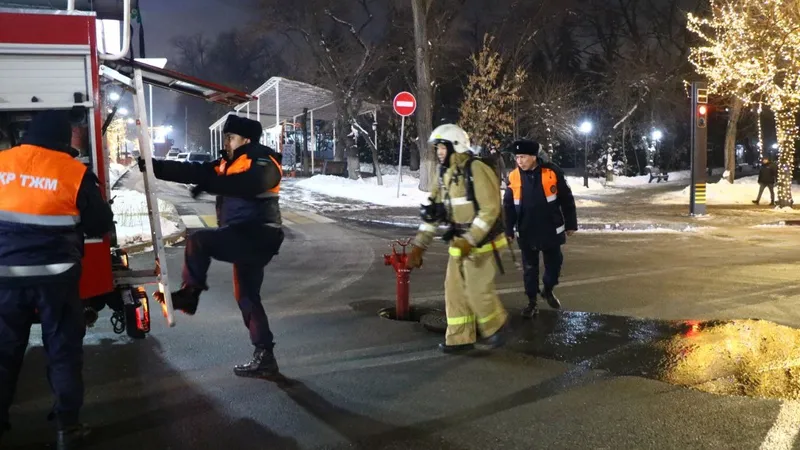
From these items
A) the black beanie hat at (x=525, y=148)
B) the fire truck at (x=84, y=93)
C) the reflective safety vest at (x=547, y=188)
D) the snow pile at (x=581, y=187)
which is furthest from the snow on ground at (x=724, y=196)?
the fire truck at (x=84, y=93)

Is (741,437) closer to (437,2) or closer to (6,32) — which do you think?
(6,32)

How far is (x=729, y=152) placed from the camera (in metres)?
30.7

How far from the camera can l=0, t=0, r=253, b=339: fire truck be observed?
4.45 metres

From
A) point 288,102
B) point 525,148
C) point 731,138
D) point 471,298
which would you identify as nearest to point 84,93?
point 471,298

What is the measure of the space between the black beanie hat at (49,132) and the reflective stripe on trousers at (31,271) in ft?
2.18

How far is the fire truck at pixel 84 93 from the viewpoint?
4.45 m

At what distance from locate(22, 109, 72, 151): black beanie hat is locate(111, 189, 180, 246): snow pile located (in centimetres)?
660

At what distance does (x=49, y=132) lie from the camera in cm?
375

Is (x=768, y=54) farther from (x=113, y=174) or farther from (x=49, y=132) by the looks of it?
(x=49, y=132)

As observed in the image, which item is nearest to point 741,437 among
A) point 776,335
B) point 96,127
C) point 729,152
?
point 776,335

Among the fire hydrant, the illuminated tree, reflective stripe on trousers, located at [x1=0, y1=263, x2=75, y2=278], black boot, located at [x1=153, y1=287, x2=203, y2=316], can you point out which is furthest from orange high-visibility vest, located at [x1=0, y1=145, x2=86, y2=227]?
the illuminated tree

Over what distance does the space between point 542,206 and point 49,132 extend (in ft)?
14.9

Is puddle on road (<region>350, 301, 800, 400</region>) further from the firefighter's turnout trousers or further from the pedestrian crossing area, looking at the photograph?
the pedestrian crossing area

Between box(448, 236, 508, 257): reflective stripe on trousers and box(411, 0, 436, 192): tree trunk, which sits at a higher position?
box(411, 0, 436, 192): tree trunk
